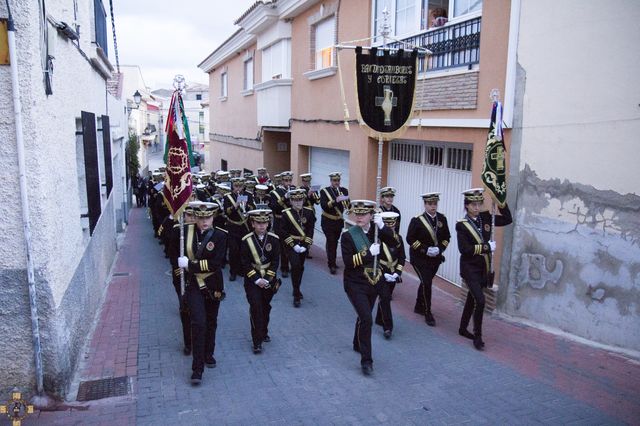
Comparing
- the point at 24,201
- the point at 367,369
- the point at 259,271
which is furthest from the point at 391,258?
the point at 24,201

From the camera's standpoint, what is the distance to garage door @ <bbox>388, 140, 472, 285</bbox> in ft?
32.2

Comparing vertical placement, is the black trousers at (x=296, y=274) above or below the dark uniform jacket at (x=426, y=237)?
below

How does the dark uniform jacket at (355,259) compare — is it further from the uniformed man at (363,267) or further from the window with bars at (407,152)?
the window with bars at (407,152)

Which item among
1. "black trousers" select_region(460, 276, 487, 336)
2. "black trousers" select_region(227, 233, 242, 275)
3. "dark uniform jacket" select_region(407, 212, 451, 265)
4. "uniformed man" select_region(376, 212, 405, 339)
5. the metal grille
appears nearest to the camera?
Result: the metal grille

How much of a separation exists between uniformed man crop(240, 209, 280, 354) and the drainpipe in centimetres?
246

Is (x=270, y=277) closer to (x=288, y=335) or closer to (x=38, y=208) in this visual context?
(x=288, y=335)

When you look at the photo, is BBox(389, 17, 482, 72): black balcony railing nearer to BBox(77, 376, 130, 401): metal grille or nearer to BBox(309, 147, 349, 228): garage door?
BBox(309, 147, 349, 228): garage door

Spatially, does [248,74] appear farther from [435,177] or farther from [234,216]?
[435,177]

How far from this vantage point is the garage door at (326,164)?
1415cm

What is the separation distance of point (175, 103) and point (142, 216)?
14892mm

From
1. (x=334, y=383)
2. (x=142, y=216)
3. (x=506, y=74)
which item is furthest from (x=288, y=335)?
(x=142, y=216)

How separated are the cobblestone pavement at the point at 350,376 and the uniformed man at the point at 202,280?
34 cm

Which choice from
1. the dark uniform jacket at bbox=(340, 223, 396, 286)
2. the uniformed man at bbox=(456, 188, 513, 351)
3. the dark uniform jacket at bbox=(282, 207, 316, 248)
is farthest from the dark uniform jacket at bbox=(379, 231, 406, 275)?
the dark uniform jacket at bbox=(282, 207, 316, 248)

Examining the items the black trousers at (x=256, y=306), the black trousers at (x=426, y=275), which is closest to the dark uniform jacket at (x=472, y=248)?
the black trousers at (x=426, y=275)
